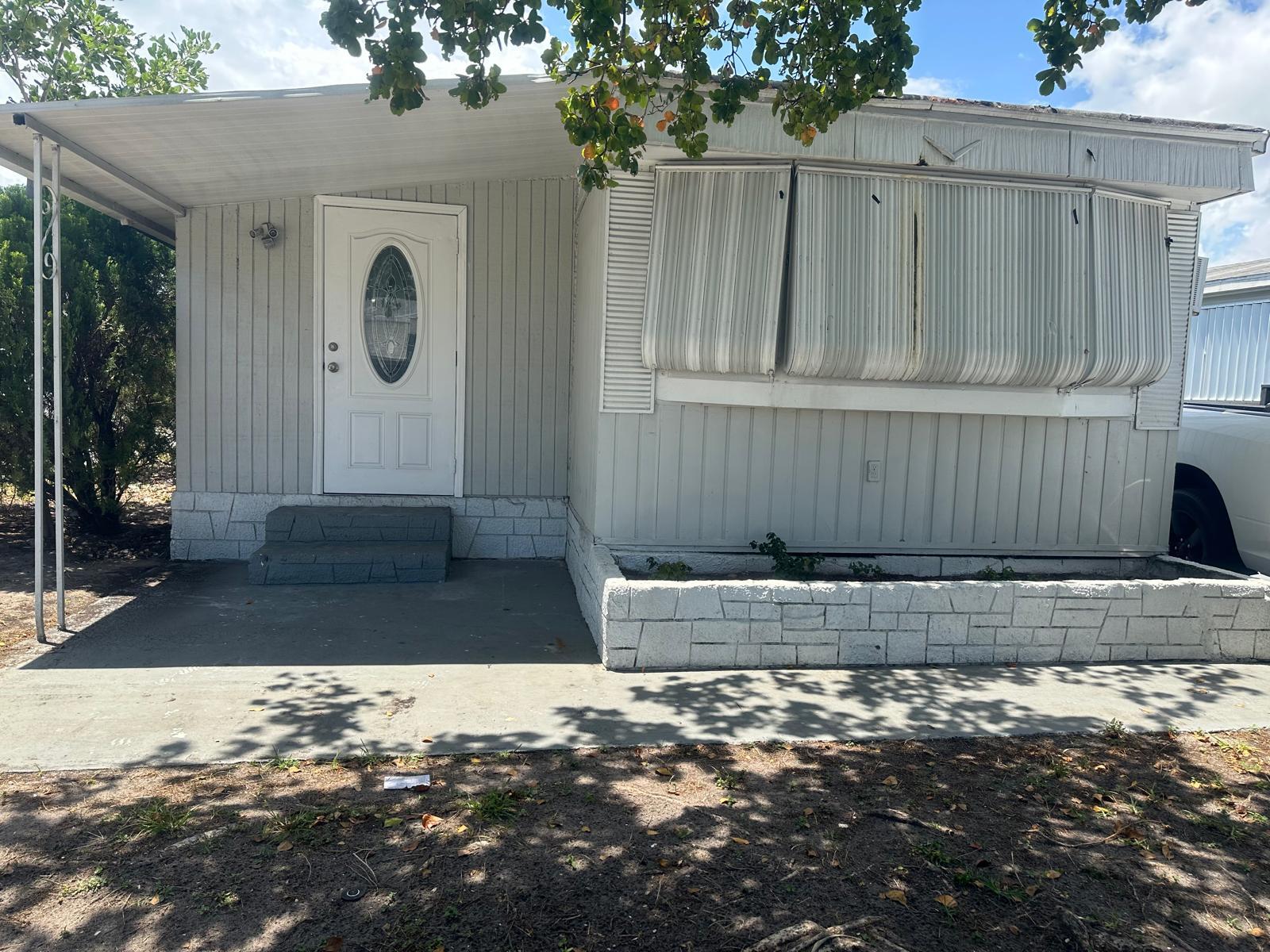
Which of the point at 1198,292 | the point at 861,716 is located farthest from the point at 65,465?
the point at 1198,292

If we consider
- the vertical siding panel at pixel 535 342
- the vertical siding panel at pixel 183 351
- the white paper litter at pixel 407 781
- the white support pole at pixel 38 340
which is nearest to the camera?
the white paper litter at pixel 407 781

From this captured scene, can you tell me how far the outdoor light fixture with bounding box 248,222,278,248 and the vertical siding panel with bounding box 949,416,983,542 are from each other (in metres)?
5.03

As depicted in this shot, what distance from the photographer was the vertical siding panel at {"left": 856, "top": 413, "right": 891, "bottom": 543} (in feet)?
19.0

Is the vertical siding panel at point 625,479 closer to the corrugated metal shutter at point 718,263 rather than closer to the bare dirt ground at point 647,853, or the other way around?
the corrugated metal shutter at point 718,263

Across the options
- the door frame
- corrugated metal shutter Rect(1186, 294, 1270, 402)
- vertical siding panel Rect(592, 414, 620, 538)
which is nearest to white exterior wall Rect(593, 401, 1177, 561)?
vertical siding panel Rect(592, 414, 620, 538)

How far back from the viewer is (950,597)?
489 centimetres

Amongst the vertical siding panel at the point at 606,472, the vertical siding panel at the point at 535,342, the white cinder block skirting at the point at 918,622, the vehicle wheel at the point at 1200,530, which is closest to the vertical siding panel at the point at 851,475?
the white cinder block skirting at the point at 918,622

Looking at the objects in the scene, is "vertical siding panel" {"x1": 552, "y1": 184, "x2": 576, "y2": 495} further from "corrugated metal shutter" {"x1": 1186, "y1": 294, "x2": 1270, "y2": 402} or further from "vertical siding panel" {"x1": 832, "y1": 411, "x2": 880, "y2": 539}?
"corrugated metal shutter" {"x1": 1186, "y1": 294, "x2": 1270, "y2": 402}

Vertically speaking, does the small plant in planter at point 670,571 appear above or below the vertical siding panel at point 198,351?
below

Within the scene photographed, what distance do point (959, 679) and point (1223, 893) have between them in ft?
6.28

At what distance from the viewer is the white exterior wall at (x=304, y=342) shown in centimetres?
690

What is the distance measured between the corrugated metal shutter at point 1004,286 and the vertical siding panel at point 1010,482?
45cm

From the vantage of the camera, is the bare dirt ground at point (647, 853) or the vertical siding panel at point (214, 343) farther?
the vertical siding panel at point (214, 343)

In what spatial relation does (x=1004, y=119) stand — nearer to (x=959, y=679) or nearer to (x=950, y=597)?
(x=950, y=597)
